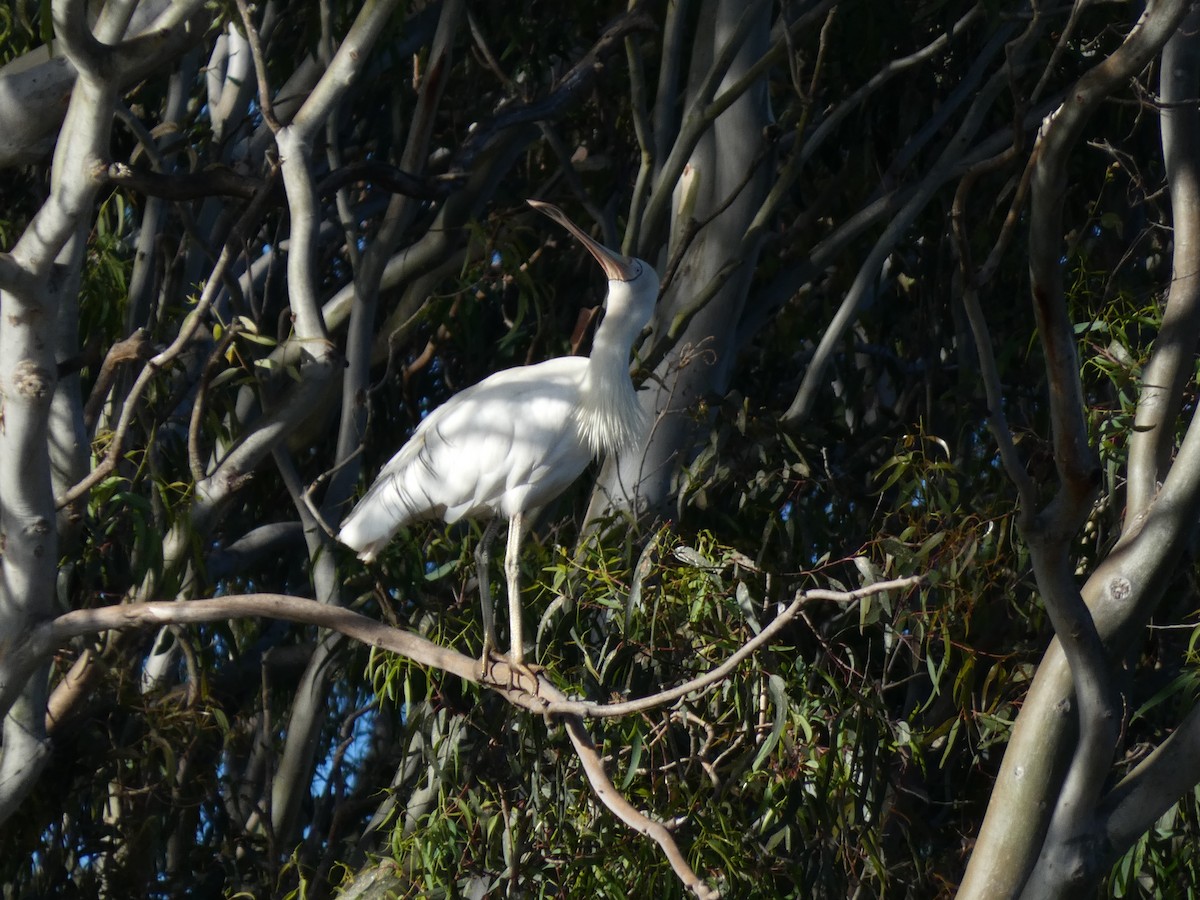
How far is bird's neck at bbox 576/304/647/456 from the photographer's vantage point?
2576mm

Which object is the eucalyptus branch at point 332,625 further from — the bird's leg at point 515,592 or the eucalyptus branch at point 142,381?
the eucalyptus branch at point 142,381

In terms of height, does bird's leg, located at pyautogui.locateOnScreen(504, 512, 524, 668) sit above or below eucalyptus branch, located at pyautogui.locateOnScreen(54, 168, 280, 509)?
below

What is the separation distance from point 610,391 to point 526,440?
165 mm

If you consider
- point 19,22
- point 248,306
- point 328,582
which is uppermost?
point 19,22

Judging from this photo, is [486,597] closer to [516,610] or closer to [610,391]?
[516,610]

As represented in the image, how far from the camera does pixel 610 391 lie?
257 cm

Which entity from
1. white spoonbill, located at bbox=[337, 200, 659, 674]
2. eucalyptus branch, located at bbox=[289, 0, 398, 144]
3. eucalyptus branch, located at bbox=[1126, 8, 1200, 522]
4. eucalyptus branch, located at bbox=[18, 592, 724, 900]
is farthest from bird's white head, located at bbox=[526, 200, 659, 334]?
eucalyptus branch, located at bbox=[1126, 8, 1200, 522]

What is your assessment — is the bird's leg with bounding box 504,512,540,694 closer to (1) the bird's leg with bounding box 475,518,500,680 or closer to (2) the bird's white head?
(1) the bird's leg with bounding box 475,518,500,680

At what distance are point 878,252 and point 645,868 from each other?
1.27 meters

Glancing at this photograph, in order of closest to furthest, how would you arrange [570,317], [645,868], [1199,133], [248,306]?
[1199,133] < [645,868] < [248,306] < [570,317]

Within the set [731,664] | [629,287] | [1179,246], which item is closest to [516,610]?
[629,287]

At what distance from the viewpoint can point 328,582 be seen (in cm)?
307

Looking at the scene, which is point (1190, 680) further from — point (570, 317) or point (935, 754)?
Answer: point (570, 317)

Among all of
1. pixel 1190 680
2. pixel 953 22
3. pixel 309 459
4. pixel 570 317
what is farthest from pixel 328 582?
pixel 953 22
